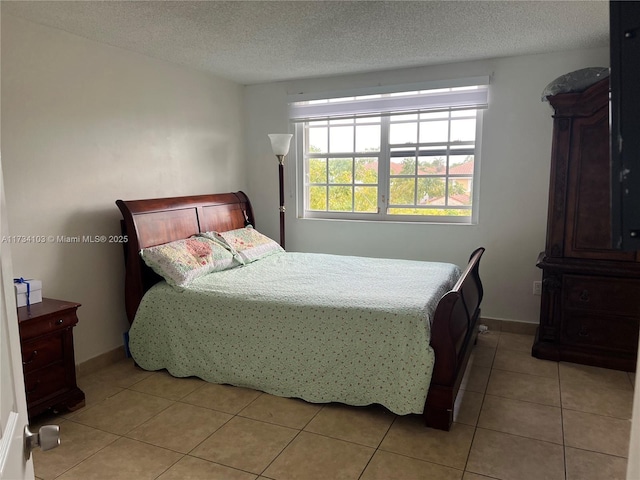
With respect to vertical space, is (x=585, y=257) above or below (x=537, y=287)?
above

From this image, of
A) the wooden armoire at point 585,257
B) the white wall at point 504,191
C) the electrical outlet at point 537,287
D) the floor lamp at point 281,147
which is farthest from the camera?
the floor lamp at point 281,147

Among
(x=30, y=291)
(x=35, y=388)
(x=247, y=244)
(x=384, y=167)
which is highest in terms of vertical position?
(x=384, y=167)

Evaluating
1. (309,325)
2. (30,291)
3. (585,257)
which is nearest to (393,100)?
(585,257)

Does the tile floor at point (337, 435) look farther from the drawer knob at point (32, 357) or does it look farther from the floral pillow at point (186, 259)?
the floral pillow at point (186, 259)

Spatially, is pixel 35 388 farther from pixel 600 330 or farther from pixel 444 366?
pixel 600 330

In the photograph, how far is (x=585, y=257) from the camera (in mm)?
3133

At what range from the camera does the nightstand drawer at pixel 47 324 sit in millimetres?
2332

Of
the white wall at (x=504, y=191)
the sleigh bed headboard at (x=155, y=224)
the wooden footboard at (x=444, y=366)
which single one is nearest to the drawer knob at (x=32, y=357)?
the sleigh bed headboard at (x=155, y=224)

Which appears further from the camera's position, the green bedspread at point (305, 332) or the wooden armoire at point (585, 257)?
the wooden armoire at point (585, 257)

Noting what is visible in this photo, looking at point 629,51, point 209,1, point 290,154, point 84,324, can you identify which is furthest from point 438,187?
point 629,51

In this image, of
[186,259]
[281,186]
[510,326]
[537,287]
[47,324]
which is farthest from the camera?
[281,186]

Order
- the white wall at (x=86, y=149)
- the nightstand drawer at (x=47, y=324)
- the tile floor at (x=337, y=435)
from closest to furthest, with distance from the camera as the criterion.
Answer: the tile floor at (x=337, y=435)
the nightstand drawer at (x=47, y=324)
the white wall at (x=86, y=149)

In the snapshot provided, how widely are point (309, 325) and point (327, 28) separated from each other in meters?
1.86

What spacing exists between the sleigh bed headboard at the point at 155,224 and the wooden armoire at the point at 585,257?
262cm
